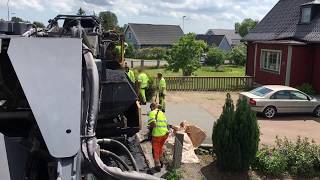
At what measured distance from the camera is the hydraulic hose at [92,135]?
11.7 ft

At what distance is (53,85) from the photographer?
11.2 feet

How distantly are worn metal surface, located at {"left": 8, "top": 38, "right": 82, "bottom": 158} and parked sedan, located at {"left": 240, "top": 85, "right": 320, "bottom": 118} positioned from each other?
14.8m

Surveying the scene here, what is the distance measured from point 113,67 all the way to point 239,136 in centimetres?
377

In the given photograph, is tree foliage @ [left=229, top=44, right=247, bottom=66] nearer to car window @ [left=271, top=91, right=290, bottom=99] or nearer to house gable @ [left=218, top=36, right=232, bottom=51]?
house gable @ [left=218, top=36, right=232, bottom=51]

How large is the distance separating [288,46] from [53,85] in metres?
22.4

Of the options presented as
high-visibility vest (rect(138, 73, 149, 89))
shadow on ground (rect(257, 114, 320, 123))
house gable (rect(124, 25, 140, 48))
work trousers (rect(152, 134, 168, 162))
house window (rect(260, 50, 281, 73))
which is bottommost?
shadow on ground (rect(257, 114, 320, 123))

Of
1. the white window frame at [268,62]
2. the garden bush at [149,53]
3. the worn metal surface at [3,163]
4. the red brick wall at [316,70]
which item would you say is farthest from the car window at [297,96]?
the garden bush at [149,53]

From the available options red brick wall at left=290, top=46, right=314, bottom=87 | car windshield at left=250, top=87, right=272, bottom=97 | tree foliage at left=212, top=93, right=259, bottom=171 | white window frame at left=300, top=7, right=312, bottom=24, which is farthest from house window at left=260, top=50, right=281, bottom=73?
tree foliage at left=212, top=93, right=259, bottom=171

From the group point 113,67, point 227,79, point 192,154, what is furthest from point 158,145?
point 227,79

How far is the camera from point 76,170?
3350mm

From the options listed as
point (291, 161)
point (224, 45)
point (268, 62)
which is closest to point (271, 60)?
point (268, 62)

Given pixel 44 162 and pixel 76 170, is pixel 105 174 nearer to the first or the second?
pixel 76 170

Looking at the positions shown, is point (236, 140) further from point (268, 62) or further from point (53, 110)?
point (268, 62)

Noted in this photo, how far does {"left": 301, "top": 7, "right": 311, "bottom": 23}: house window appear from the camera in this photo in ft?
84.6
